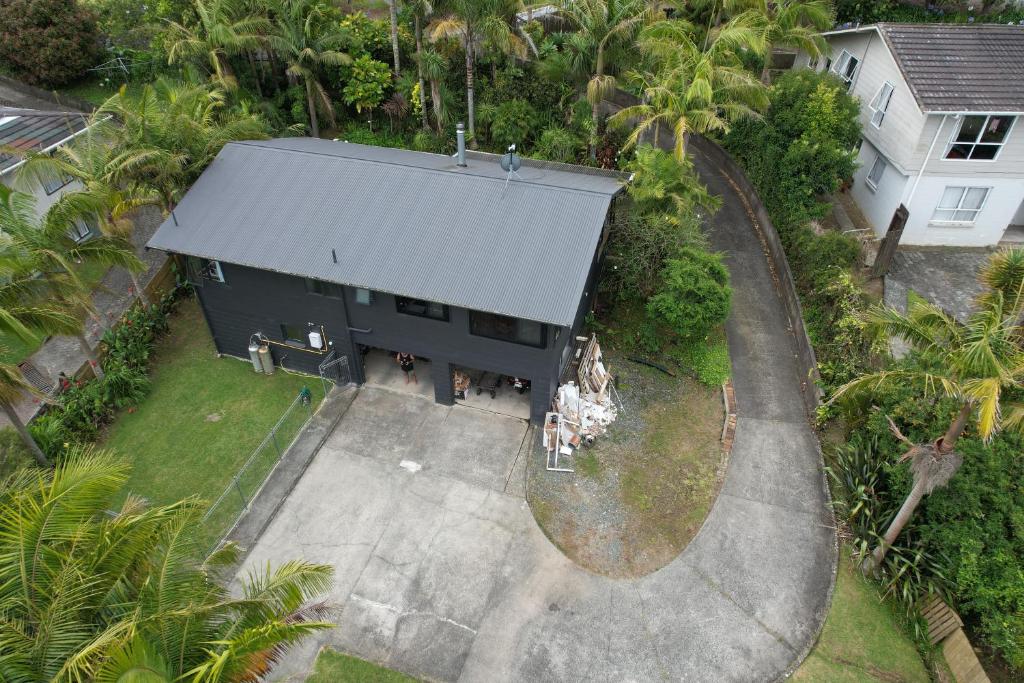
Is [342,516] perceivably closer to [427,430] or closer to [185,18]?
[427,430]

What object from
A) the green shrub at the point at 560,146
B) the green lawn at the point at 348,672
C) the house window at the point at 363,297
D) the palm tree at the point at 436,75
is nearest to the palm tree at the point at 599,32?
the green shrub at the point at 560,146

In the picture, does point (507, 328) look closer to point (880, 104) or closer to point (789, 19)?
point (880, 104)

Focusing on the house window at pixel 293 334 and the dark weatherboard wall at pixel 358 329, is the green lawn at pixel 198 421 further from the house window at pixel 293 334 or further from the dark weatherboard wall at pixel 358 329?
the house window at pixel 293 334

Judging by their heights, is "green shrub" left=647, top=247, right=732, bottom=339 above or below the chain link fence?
above

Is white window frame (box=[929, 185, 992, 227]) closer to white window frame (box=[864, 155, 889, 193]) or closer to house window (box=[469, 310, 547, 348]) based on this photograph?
white window frame (box=[864, 155, 889, 193])

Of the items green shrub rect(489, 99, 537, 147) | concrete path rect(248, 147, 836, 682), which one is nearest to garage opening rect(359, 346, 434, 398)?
concrete path rect(248, 147, 836, 682)

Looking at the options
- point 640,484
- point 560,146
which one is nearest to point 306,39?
point 560,146

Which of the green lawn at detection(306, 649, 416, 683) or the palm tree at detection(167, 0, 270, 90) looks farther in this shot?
the palm tree at detection(167, 0, 270, 90)
